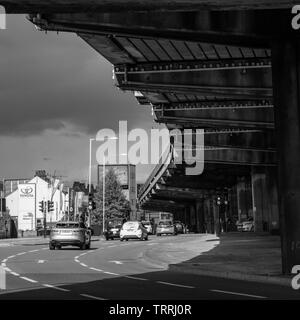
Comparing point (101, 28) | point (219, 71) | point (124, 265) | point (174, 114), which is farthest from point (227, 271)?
point (174, 114)

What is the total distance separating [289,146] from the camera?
17.4m

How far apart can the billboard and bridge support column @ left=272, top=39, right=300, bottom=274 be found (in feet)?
420

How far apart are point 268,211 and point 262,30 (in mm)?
38354

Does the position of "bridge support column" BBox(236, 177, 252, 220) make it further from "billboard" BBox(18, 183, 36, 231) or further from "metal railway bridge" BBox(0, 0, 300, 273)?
"billboard" BBox(18, 183, 36, 231)

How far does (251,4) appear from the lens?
12492 mm

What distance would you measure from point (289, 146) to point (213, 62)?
9.30 metres

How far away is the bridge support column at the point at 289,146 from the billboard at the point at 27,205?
420ft

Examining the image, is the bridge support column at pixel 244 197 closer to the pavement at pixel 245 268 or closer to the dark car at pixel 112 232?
the dark car at pixel 112 232

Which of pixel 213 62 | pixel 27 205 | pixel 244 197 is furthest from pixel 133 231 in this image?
pixel 27 205

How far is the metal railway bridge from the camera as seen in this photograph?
13.0 m

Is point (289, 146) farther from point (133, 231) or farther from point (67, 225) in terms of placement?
point (133, 231)

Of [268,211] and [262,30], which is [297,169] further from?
[268,211]

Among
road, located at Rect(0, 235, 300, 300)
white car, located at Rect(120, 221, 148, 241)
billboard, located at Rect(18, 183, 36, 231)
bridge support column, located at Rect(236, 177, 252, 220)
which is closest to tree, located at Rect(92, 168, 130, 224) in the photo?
billboard, located at Rect(18, 183, 36, 231)

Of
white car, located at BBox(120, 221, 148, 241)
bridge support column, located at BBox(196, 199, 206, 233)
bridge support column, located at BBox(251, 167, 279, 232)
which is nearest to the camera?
bridge support column, located at BBox(251, 167, 279, 232)
